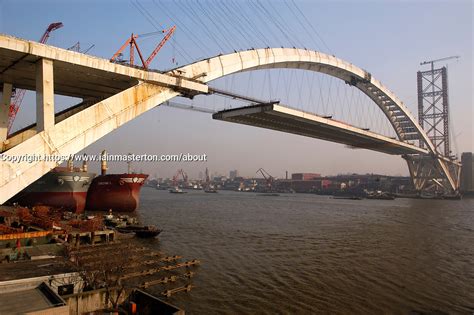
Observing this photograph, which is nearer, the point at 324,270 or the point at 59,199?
the point at 324,270

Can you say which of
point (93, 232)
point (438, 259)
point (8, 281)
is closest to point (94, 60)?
point (8, 281)

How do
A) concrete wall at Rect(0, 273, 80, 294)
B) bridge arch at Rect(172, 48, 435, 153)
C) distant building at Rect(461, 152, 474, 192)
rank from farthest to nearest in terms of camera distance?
1. distant building at Rect(461, 152, 474, 192)
2. bridge arch at Rect(172, 48, 435, 153)
3. concrete wall at Rect(0, 273, 80, 294)

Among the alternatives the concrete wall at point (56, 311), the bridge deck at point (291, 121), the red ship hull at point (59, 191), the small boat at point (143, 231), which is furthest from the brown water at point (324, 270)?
the red ship hull at point (59, 191)

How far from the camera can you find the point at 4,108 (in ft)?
62.1

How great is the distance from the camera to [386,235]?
3080 cm

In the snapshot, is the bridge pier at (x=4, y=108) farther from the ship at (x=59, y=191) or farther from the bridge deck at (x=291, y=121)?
the ship at (x=59, y=191)

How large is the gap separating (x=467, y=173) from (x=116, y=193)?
121 meters

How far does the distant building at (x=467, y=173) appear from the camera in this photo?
11588cm

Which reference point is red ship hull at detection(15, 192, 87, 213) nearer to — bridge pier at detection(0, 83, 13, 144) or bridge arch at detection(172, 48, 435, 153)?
bridge pier at detection(0, 83, 13, 144)

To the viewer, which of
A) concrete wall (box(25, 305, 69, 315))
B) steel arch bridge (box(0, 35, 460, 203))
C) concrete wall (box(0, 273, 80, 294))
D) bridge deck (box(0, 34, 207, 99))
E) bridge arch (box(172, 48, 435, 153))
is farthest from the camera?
bridge arch (box(172, 48, 435, 153))

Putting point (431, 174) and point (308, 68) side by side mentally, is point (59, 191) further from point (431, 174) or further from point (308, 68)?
point (431, 174)

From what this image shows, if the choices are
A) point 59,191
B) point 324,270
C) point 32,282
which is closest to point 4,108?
point 32,282

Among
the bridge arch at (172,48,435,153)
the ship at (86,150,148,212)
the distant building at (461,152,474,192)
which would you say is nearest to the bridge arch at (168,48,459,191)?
the bridge arch at (172,48,435,153)

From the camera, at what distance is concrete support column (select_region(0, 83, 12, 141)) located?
60.6 ft
